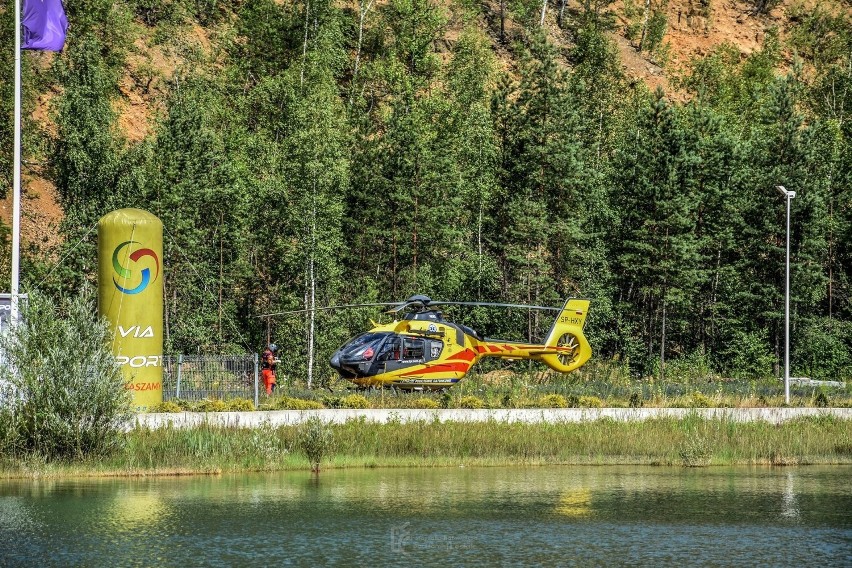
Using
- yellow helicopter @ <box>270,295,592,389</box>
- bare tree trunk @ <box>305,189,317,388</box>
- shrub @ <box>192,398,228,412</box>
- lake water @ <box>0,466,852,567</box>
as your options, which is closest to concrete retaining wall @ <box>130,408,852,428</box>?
shrub @ <box>192,398,228,412</box>

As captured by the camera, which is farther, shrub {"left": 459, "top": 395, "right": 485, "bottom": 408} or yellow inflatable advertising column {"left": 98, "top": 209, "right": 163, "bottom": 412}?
shrub {"left": 459, "top": 395, "right": 485, "bottom": 408}

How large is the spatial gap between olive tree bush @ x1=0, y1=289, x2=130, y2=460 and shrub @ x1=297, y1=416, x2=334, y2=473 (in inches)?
175

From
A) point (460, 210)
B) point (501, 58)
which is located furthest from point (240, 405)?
point (501, 58)

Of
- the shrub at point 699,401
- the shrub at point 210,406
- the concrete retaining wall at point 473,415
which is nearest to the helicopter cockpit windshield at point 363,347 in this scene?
the concrete retaining wall at point 473,415

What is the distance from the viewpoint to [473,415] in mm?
33469

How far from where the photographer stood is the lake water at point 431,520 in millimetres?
19219

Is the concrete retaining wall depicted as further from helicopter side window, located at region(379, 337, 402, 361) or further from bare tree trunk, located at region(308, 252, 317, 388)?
bare tree trunk, located at region(308, 252, 317, 388)

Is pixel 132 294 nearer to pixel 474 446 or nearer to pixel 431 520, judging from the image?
pixel 474 446

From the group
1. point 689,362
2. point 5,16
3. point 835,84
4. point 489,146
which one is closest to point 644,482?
point 689,362

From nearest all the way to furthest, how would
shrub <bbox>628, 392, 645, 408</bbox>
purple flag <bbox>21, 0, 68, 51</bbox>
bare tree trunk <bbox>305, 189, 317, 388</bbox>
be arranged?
purple flag <bbox>21, 0, 68, 51</bbox> < shrub <bbox>628, 392, 645, 408</bbox> < bare tree trunk <bbox>305, 189, 317, 388</bbox>

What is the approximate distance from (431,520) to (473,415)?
36.5ft

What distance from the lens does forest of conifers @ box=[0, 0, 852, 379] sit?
52.9 metres

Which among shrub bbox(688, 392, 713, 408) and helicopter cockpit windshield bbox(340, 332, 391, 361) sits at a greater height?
helicopter cockpit windshield bbox(340, 332, 391, 361)

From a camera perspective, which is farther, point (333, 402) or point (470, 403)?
point (470, 403)
